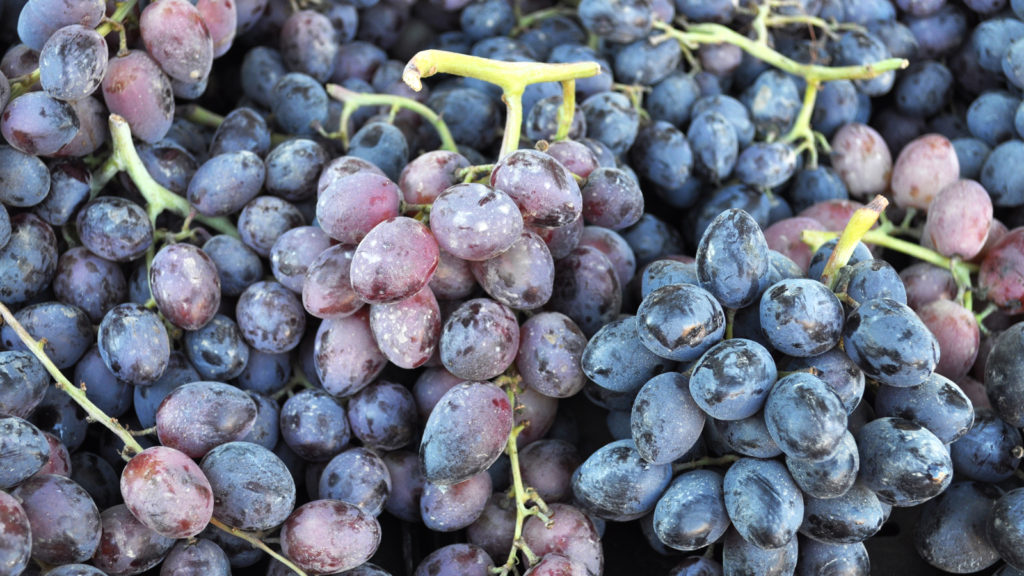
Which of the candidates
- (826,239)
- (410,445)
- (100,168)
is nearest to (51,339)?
(100,168)

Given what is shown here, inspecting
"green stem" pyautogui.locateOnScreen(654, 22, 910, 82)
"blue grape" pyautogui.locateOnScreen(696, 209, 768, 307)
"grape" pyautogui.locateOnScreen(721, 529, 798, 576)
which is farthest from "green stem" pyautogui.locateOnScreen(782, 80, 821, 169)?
"grape" pyautogui.locateOnScreen(721, 529, 798, 576)

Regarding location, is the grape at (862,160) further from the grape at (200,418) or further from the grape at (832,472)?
the grape at (200,418)

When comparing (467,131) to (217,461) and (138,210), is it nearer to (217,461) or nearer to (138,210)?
(138,210)

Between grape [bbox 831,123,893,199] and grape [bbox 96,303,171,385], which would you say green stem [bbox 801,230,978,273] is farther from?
grape [bbox 96,303,171,385]

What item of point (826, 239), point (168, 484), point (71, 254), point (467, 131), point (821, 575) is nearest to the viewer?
point (168, 484)

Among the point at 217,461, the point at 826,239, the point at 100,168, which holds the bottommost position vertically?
the point at 826,239

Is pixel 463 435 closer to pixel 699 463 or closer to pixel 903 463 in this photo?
pixel 699 463

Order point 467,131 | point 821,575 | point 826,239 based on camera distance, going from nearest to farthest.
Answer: point 821,575, point 826,239, point 467,131
